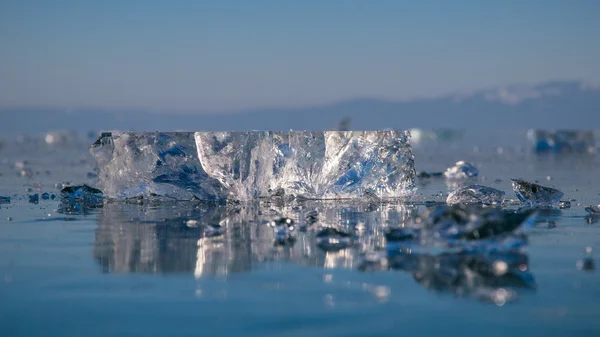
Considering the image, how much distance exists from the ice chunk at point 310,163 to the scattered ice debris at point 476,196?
2.29 ft

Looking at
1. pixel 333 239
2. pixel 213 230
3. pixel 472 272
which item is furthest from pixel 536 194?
pixel 472 272

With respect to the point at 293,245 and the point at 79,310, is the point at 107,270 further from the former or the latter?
the point at 293,245

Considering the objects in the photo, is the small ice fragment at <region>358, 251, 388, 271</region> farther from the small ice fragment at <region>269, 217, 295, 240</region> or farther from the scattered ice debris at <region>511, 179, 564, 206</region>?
the scattered ice debris at <region>511, 179, 564, 206</region>

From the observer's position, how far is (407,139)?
320 inches

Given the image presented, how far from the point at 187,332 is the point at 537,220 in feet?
12.5

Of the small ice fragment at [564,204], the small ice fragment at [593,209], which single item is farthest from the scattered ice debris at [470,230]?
the small ice fragment at [564,204]

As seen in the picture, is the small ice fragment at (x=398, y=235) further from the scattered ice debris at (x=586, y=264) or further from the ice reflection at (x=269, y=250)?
the scattered ice debris at (x=586, y=264)

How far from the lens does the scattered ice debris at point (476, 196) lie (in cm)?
735

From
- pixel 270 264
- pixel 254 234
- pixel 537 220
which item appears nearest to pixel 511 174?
pixel 537 220

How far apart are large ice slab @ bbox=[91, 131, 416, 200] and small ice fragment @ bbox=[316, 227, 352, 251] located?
2.89 meters

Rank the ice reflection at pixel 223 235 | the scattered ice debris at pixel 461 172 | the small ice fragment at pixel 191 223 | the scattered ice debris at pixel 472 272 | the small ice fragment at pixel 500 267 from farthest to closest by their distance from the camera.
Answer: the scattered ice debris at pixel 461 172
the small ice fragment at pixel 191 223
the ice reflection at pixel 223 235
the small ice fragment at pixel 500 267
the scattered ice debris at pixel 472 272

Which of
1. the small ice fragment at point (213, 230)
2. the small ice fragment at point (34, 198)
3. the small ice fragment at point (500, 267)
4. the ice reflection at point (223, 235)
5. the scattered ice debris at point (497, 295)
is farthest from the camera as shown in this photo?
the small ice fragment at point (34, 198)

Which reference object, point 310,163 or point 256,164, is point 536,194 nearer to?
point 310,163

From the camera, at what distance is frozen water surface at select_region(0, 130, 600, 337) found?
2916 millimetres
